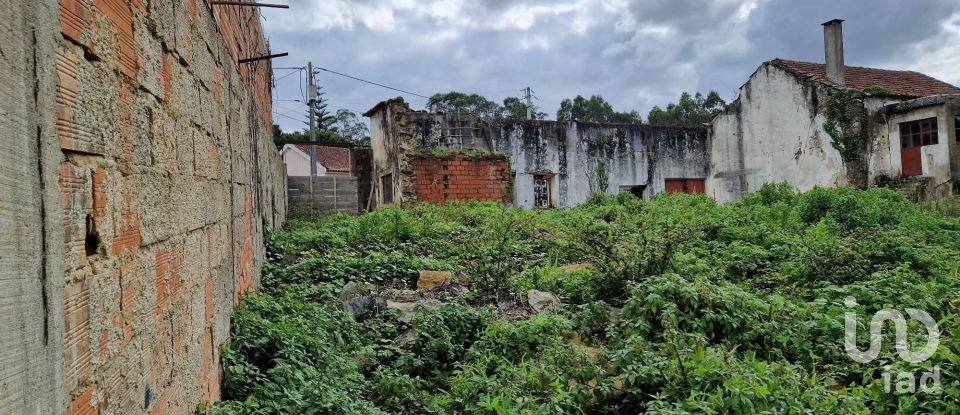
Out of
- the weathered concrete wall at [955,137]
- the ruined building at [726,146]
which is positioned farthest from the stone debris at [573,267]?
the weathered concrete wall at [955,137]

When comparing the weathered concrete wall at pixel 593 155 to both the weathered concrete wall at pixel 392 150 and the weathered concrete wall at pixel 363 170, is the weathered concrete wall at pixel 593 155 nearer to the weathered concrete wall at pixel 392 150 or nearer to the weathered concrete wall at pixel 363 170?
the weathered concrete wall at pixel 392 150

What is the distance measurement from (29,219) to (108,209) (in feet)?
1.60

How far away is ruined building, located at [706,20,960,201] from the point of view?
15.4m

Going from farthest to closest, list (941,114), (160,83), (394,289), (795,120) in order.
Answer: (795,120) → (941,114) → (394,289) → (160,83)

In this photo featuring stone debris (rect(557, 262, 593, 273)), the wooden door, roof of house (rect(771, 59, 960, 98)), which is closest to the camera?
stone debris (rect(557, 262, 593, 273))

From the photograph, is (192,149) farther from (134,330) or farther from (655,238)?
(655,238)

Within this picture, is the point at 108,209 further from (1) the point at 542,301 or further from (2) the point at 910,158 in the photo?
(2) the point at 910,158

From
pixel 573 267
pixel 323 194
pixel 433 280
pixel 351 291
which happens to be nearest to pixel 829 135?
pixel 573 267

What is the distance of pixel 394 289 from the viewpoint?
6297 millimetres

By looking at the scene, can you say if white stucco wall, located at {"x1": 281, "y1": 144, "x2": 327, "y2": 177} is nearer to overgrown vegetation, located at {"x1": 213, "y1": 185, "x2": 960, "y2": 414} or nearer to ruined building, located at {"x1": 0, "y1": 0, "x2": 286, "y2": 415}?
overgrown vegetation, located at {"x1": 213, "y1": 185, "x2": 960, "y2": 414}

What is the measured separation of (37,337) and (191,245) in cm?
145

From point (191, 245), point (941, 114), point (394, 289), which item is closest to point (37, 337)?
point (191, 245)

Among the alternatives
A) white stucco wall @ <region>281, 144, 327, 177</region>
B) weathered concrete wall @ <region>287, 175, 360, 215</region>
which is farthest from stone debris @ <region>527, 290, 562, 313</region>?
white stucco wall @ <region>281, 144, 327, 177</region>

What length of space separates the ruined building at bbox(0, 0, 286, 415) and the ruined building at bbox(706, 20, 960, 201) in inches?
688
